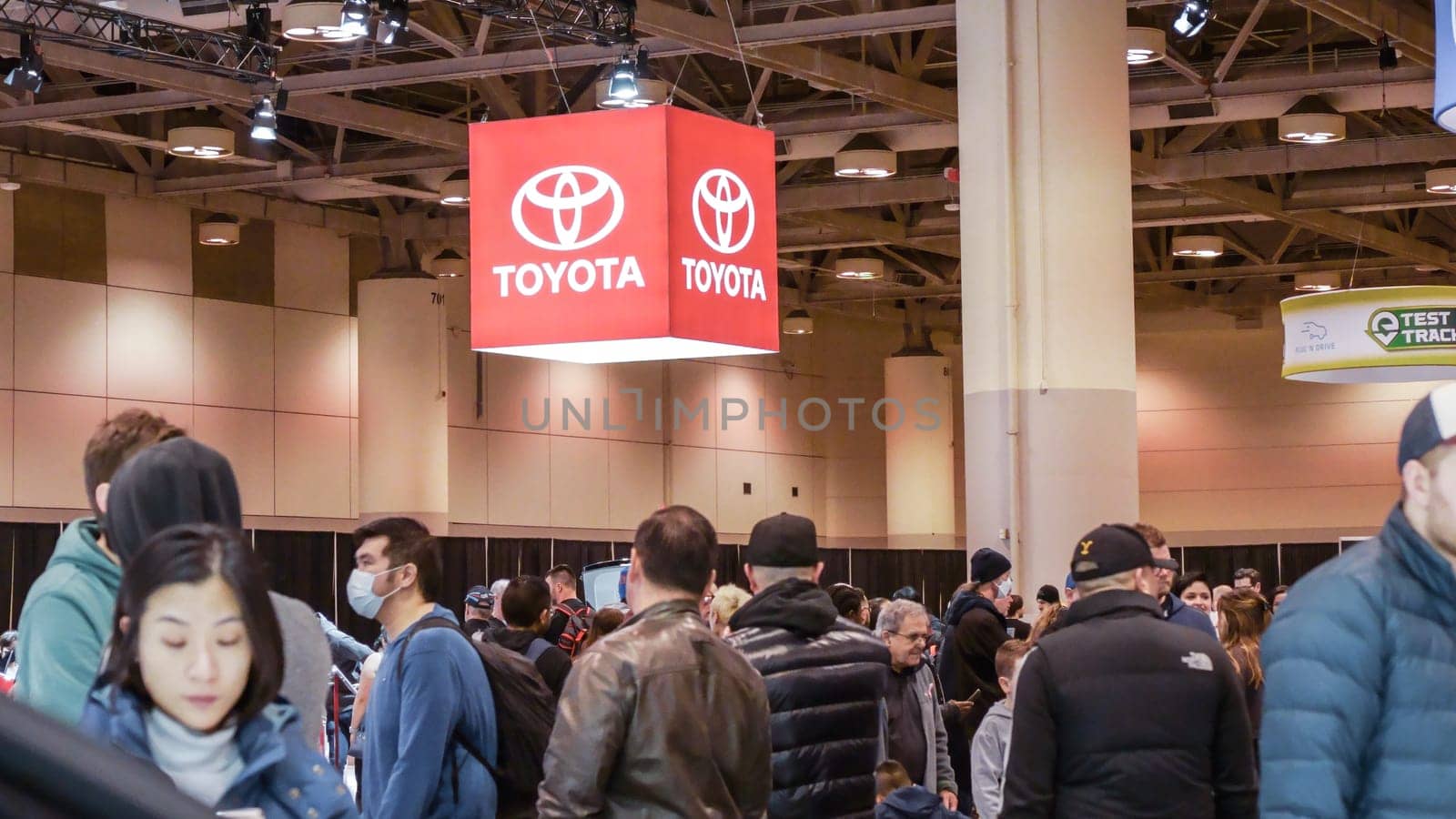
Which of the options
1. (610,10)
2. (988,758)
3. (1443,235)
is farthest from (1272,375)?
(988,758)

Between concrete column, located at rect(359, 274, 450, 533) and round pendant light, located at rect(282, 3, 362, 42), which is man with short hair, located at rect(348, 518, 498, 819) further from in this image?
concrete column, located at rect(359, 274, 450, 533)

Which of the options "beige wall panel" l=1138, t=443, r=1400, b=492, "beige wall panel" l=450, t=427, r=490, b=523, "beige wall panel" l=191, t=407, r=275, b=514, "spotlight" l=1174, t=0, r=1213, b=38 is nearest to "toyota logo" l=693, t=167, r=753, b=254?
"spotlight" l=1174, t=0, r=1213, b=38

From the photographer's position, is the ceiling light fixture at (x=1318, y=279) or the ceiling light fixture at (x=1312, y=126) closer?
the ceiling light fixture at (x=1312, y=126)

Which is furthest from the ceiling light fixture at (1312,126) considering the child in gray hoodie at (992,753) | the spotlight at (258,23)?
the child in gray hoodie at (992,753)

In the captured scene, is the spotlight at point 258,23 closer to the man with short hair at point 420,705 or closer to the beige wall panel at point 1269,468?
the man with short hair at point 420,705

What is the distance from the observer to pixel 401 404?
20.9m

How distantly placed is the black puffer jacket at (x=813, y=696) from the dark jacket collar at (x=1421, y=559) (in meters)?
1.92

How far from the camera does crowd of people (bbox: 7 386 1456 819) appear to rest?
2066 millimetres

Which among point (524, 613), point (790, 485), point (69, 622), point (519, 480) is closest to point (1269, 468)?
point (790, 485)

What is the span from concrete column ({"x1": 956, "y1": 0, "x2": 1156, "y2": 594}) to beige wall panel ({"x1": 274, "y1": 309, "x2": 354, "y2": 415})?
37.1ft

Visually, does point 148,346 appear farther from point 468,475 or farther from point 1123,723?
point 1123,723

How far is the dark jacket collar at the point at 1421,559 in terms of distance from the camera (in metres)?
2.52

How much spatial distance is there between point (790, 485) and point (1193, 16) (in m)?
16.2

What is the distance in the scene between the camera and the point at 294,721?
2158mm
